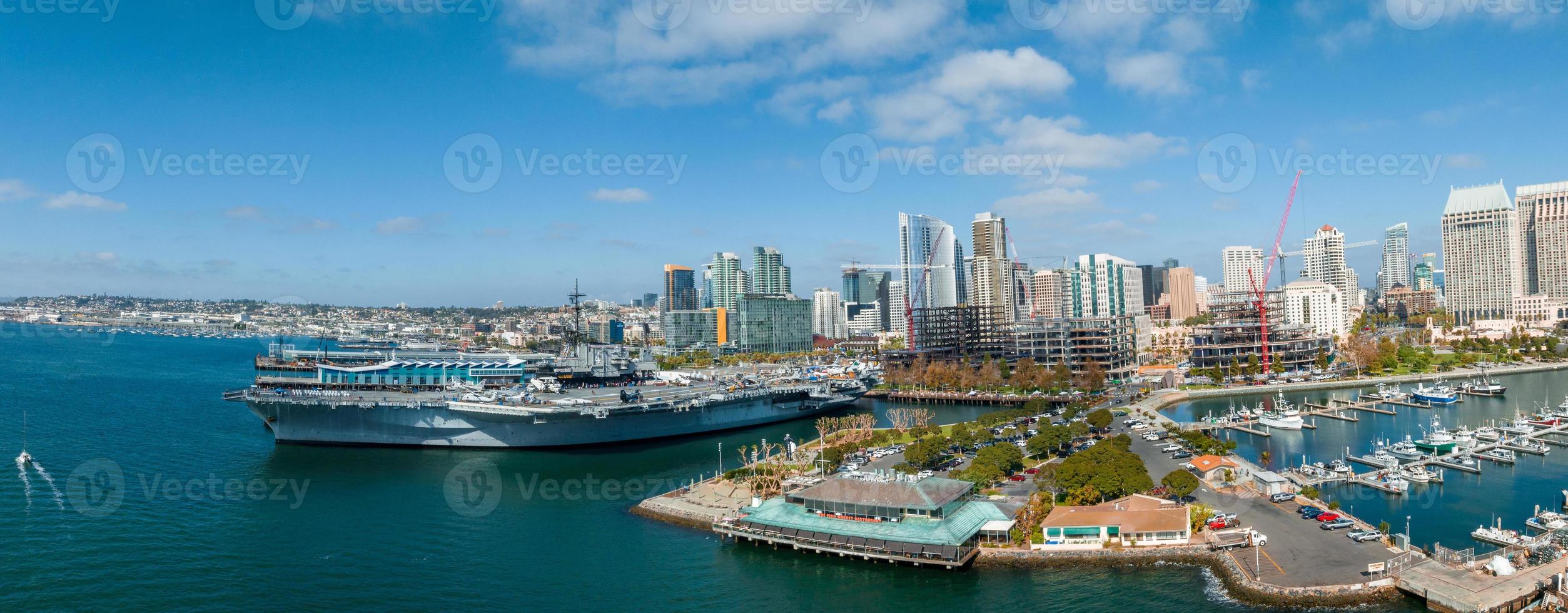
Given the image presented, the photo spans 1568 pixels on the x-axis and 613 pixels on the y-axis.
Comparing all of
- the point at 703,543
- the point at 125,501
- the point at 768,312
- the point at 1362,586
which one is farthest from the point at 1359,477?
the point at 768,312

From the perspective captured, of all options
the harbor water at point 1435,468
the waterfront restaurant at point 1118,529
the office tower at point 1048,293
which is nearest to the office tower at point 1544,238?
the office tower at point 1048,293

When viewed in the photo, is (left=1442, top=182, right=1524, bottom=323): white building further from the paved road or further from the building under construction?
the paved road

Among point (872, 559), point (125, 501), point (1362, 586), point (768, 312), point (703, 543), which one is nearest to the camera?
point (1362, 586)

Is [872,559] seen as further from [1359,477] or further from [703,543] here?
[1359,477]

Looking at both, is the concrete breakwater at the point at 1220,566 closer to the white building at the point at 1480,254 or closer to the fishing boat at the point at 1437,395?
the fishing boat at the point at 1437,395

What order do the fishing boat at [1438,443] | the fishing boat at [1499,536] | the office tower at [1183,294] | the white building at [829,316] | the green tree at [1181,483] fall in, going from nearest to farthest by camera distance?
the fishing boat at [1499,536]
the green tree at [1181,483]
the fishing boat at [1438,443]
the office tower at [1183,294]
the white building at [829,316]

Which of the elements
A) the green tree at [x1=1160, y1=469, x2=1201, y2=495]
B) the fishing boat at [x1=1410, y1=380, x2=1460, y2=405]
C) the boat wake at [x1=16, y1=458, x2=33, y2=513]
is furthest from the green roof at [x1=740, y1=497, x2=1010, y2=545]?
the fishing boat at [x1=1410, y1=380, x2=1460, y2=405]
